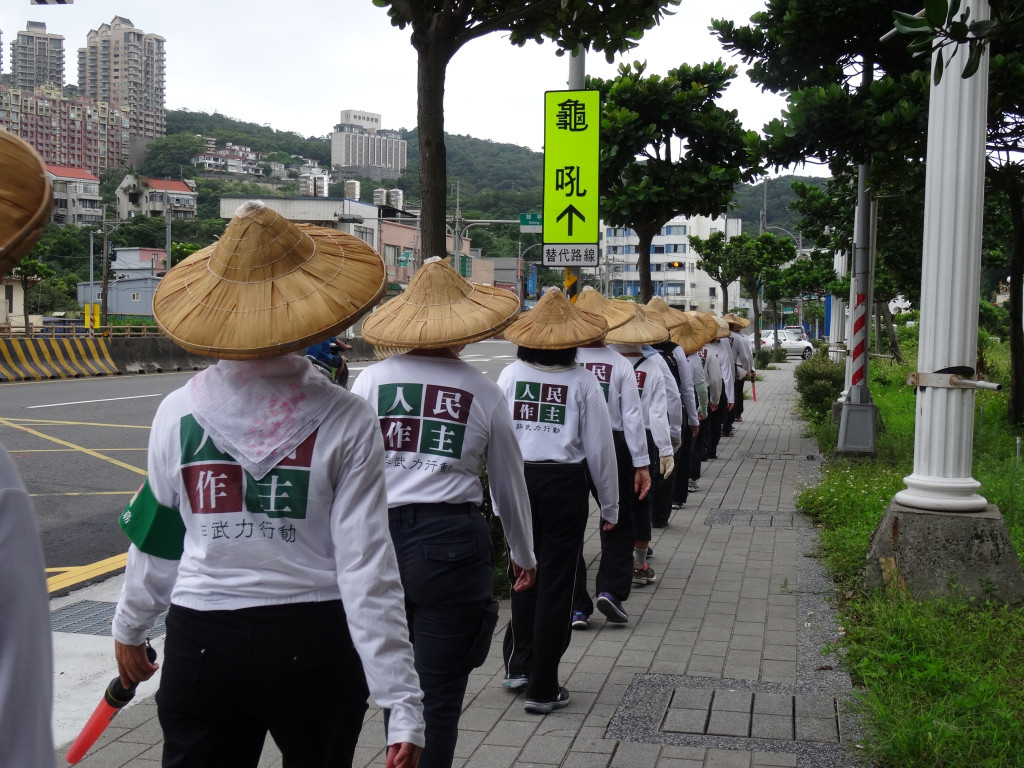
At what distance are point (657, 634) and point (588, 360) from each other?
166 cm

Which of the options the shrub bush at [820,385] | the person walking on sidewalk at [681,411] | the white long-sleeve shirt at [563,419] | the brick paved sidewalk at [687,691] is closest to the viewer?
the brick paved sidewalk at [687,691]

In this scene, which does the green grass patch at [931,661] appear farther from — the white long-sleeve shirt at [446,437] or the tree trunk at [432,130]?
the tree trunk at [432,130]

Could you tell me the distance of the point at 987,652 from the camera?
17.1ft

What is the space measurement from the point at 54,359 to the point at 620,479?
2169 centimetres

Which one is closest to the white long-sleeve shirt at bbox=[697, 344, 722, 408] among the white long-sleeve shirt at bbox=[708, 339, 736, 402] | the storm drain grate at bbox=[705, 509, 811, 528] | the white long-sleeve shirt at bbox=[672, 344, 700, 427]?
the white long-sleeve shirt at bbox=[708, 339, 736, 402]

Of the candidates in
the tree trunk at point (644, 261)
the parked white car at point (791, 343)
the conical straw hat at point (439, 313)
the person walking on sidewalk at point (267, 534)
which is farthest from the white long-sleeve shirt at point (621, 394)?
the parked white car at point (791, 343)

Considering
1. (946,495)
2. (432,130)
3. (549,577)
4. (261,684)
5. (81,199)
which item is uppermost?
(81,199)

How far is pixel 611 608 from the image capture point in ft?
20.6

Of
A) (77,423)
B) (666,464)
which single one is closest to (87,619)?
(666,464)

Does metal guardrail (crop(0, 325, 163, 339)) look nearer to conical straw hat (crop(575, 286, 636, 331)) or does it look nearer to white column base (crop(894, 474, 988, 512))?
conical straw hat (crop(575, 286, 636, 331))

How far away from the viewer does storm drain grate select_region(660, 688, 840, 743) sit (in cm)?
455

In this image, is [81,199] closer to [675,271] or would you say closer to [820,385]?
[675,271]

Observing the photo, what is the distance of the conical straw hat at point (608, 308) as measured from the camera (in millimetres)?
7480

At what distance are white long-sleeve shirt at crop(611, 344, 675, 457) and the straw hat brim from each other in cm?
473
